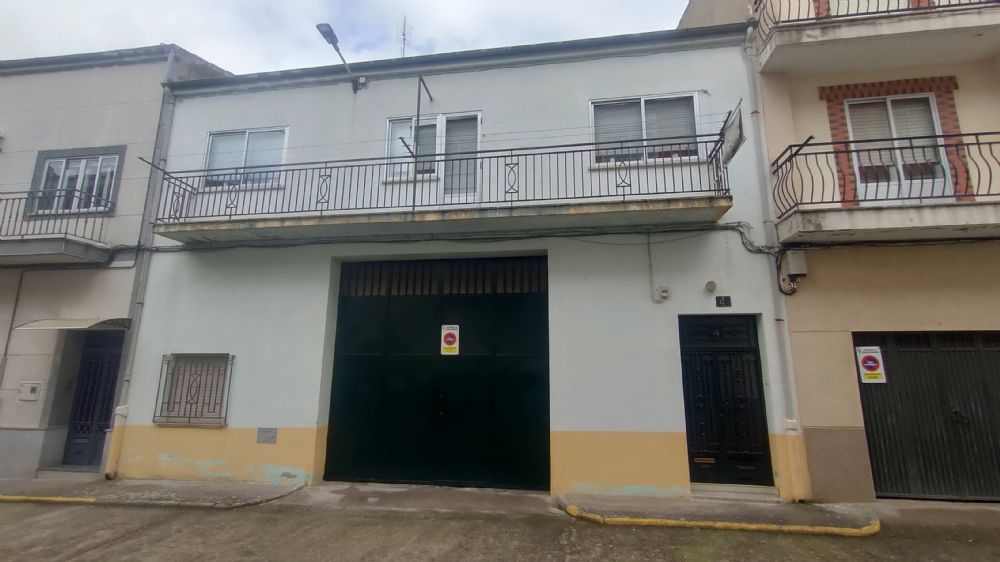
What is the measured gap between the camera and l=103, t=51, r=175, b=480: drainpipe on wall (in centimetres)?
717

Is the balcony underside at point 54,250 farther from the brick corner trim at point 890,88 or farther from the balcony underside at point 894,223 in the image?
the brick corner trim at point 890,88

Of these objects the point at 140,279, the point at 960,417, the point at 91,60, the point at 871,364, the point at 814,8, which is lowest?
the point at 960,417

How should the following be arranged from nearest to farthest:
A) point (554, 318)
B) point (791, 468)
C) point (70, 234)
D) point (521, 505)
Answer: point (791, 468) < point (521, 505) < point (554, 318) < point (70, 234)

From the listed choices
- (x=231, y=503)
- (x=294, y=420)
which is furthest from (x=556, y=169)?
(x=231, y=503)

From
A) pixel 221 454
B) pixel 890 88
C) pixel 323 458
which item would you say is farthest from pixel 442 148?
pixel 890 88

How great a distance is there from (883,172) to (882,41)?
69.8 inches

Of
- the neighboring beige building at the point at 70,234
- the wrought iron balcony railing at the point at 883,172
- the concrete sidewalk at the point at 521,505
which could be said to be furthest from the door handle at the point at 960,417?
the neighboring beige building at the point at 70,234

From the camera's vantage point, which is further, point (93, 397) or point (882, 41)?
point (93, 397)

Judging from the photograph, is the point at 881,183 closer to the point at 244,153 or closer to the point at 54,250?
the point at 244,153

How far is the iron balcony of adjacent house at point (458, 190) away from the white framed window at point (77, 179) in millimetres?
1196

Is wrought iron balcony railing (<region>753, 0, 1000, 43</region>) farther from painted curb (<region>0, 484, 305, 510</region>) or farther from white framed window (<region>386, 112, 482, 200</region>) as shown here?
painted curb (<region>0, 484, 305, 510</region>)

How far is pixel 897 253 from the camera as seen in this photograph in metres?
6.20

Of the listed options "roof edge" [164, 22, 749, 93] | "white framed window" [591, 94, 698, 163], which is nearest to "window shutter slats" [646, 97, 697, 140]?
"white framed window" [591, 94, 698, 163]

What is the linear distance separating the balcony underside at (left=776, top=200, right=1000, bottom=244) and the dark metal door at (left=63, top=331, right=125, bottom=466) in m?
10.9
